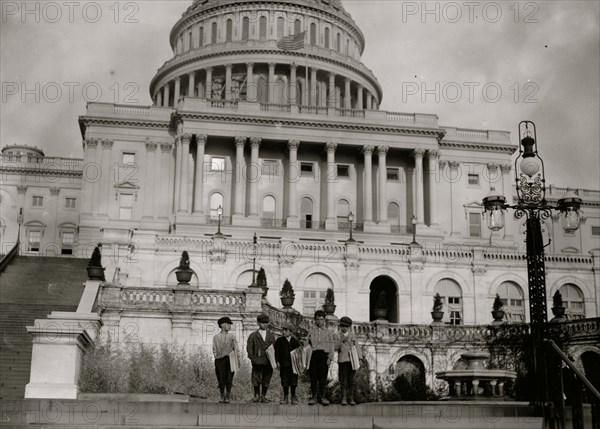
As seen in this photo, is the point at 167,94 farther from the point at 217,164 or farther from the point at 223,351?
the point at 223,351

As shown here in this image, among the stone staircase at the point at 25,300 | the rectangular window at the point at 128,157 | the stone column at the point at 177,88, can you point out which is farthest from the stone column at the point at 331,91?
the stone staircase at the point at 25,300

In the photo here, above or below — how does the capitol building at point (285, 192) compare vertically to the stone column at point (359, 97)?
below

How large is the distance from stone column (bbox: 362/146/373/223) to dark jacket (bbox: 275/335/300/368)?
55.2m

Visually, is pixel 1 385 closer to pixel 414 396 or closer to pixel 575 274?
pixel 414 396

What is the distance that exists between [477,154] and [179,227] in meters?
30.2

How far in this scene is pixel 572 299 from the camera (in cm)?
5553

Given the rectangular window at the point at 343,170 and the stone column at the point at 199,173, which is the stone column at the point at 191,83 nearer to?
the stone column at the point at 199,173

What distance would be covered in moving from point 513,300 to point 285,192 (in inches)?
1127

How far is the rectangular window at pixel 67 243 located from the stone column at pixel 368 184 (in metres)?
29.1

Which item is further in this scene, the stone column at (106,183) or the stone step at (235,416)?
the stone column at (106,183)

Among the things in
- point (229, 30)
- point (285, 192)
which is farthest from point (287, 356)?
point (229, 30)

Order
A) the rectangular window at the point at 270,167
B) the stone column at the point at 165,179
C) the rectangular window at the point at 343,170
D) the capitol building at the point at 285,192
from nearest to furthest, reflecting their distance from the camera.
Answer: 1. the capitol building at the point at 285,192
2. the stone column at the point at 165,179
3. the rectangular window at the point at 270,167
4. the rectangular window at the point at 343,170

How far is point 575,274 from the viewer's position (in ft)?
183

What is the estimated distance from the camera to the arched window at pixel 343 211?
78144mm
